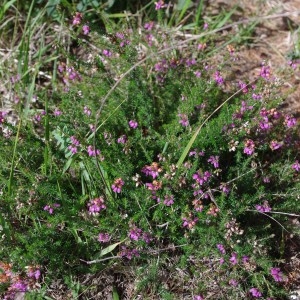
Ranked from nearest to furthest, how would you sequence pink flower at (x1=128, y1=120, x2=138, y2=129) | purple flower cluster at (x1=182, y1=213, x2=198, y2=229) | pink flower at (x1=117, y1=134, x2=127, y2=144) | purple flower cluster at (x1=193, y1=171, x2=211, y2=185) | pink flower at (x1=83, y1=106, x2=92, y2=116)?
purple flower cluster at (x1=182, y1=213, x2=198, y2=229) → purple flower cluster at (x1=193, y1=171, x2=211, y2=185) → pink flower at (x1=117, y1=134, x2=127, y2=144) → pink flower at (x1=128, y1=120, x2=138, y2=129) → pink flower at (x1=83, y1=106, x2=92, y2=116)

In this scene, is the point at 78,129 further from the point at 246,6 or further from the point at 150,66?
the point at 246,6

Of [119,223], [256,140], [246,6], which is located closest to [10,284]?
[119,223]

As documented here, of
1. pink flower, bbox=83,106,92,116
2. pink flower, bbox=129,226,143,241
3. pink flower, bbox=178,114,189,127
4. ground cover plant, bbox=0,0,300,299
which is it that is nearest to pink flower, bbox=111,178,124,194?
ground cover plant, bbox=0,0,300,299

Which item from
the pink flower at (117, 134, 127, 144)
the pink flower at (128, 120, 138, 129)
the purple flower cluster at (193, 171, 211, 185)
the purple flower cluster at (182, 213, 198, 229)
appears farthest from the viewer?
the pink flower at (128, 120, 138, 129)

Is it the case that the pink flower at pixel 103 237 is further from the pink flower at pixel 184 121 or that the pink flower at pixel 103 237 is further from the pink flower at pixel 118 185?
the pink flower at pixel 184 121

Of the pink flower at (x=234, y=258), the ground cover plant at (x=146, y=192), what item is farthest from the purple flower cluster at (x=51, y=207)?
the pink flower at (x=234, y=258)

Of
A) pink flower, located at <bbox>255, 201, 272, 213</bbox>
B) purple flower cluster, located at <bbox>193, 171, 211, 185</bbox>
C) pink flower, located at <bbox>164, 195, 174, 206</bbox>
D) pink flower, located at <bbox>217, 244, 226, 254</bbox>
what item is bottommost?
pink flower, located at <bbox>217, 244, 226, 254</bbox>

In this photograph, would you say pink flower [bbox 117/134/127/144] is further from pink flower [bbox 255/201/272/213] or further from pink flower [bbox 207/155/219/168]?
pink flower [bbox 255/201/272/213]

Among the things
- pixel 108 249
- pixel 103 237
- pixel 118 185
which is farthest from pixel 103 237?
pixel 118 185
